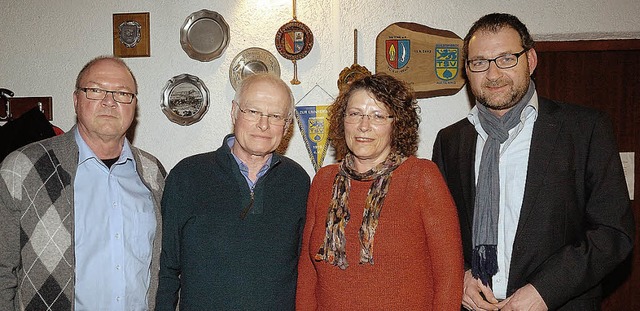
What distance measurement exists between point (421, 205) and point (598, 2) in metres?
2.00

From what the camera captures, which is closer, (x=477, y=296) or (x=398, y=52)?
(x=477, y=296)

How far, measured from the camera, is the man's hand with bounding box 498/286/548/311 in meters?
1.82

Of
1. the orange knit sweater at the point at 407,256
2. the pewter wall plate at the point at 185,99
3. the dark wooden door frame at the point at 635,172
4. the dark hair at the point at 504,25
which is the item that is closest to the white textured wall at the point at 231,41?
the pewter wall plate at the point at 185,99

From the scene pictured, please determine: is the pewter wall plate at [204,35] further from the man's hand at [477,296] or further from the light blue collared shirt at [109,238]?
the man's hand at [477,296]

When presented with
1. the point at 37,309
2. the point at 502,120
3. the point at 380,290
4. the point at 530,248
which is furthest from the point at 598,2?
the point at 37,309

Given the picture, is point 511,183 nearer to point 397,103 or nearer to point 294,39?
point 397,103

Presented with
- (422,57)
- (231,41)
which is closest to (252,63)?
(231,41)

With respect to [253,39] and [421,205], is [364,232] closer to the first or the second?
[421,205]

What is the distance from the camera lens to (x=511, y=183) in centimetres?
198

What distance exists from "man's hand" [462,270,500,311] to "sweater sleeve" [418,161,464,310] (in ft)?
0.76

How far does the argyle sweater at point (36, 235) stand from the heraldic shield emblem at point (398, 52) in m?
1.91

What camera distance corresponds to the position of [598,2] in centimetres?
298

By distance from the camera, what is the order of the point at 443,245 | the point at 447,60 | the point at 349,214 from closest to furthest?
1. the point at 443,245
2. the point at 349,214
3. the point at 447,60

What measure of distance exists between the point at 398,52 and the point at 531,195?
1413mm
